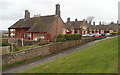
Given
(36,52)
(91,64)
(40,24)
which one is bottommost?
(36,52)

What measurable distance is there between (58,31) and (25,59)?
20454 mm

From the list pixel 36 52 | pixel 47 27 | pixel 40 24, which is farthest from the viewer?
pixel 40 24

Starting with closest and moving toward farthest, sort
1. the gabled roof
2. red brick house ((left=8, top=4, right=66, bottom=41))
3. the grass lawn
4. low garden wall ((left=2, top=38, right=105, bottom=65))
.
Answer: the grass lawn → low garden wall ((left=2, top=38, right=105, bottom=65)) → red brick house ((left=8, top=4, right=66, bottom=41)) → the gabled roof

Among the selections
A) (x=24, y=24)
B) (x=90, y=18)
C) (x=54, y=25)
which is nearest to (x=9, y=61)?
(x=54, y=25)

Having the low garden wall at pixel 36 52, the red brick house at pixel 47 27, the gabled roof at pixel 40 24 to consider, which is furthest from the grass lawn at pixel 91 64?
the gabled roof at pixel 40 24

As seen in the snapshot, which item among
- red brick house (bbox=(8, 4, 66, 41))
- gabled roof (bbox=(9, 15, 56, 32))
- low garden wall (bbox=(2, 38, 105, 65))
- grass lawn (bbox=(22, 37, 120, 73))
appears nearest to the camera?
grass lawn (bbox=(22, 37, 120, 73))

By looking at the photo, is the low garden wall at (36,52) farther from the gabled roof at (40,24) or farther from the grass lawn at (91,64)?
the gabled roof at (40,24)

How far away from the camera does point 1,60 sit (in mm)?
16203

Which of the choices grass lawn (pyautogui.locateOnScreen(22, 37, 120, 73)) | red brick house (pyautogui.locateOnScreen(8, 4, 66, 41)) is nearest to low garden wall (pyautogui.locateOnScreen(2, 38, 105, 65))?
grass lawn (pyautogui.locateOnScreen(22, 37, 120, 73))

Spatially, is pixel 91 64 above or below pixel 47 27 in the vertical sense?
below

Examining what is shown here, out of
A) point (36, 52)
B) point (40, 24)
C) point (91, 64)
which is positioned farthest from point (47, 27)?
point (91, 64)

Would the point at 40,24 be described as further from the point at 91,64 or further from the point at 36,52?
the point at 91,64

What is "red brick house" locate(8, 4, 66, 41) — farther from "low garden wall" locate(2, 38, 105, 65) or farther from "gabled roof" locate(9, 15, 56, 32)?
"low garden wall" locate(2, 38, 105, 65)

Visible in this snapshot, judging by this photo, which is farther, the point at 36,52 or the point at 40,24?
the point at 40,24
